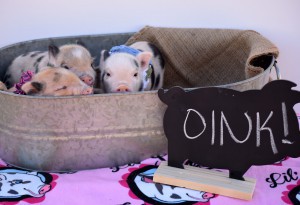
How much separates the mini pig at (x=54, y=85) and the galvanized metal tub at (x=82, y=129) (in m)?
0.06

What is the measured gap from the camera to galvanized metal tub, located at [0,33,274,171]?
2.36 feet

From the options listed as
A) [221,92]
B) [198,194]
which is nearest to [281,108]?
[221,92]

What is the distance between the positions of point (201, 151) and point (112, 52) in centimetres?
36

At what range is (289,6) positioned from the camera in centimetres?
107

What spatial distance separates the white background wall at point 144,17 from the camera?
1.08 m

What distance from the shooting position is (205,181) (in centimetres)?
71

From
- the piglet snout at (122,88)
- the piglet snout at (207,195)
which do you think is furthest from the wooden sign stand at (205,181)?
the piglet snout at (122,88)

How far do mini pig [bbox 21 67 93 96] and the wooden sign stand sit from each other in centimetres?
22

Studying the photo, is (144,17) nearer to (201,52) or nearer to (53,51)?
(201,52)

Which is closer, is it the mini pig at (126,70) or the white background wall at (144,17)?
the mini pig at (126,70)

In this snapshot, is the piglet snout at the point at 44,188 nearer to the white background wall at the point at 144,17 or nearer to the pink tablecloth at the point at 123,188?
the pink tablecloth at the point at 123,188

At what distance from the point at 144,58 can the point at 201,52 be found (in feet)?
0.65

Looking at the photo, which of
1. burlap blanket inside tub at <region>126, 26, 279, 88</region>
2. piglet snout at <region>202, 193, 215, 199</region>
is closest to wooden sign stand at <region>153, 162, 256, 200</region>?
piglet snout at <region>202, 193, 215, 199</region>

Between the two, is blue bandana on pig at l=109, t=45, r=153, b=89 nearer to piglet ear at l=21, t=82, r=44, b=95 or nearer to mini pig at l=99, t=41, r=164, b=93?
mini pig at l=99, t=41, r=164, b=93
